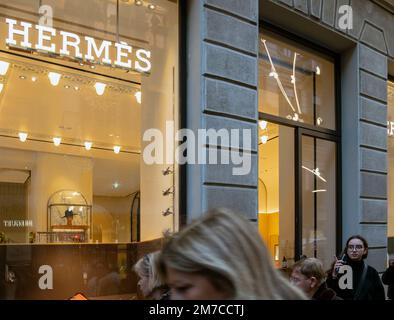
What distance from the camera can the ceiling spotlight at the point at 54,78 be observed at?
7055mm

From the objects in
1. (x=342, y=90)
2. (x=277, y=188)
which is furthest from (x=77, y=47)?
(x=342, y=90)

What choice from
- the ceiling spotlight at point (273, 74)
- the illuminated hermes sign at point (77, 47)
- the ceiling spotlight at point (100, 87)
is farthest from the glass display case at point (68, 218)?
the ceiling spotlight at point (273, 74)

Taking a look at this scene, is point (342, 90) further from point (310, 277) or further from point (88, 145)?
point (310, 277)

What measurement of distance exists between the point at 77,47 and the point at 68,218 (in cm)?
244

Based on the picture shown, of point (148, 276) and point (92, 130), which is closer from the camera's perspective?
point (148, 276)

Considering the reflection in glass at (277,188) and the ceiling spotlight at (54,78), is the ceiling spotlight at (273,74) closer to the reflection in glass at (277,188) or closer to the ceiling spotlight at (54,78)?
the reflection in glass at (277,188)

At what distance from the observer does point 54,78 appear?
7.14 m

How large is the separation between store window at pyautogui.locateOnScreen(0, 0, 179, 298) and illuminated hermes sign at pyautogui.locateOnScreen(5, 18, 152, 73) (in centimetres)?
1

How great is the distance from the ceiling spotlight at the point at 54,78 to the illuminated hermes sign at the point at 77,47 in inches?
19.0

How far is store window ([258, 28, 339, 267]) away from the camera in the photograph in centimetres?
845

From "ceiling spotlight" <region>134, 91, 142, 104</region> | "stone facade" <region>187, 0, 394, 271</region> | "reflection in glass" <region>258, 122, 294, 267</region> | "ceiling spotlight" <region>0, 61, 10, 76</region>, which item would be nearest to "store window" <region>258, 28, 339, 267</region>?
"reflection in glass" <region>258, 122, 294, 267</region>

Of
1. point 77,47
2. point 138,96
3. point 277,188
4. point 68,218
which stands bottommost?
point 68,218
